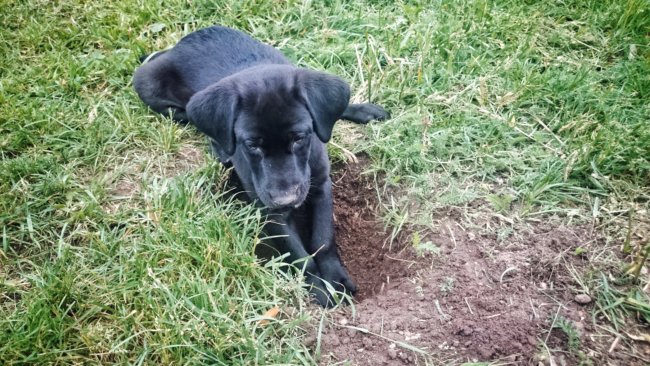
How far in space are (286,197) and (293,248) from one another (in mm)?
396

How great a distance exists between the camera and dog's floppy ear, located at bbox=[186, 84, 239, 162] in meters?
2.88

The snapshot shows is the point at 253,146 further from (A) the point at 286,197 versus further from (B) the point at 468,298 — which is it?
(B) the point at 468,298

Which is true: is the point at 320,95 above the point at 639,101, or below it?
above

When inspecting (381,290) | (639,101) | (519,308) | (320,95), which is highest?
(320,95)

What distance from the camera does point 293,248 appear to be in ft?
10.3

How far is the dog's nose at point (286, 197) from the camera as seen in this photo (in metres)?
2.85

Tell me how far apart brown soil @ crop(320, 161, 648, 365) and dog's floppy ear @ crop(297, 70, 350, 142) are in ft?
2.19

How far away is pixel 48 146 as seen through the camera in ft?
11.9

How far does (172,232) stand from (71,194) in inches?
30.5

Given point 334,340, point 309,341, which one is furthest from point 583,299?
point 309,341

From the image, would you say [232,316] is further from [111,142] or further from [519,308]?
[111,142]

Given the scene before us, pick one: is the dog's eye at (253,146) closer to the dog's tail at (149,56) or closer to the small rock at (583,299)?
the dog's tail at (149,56)

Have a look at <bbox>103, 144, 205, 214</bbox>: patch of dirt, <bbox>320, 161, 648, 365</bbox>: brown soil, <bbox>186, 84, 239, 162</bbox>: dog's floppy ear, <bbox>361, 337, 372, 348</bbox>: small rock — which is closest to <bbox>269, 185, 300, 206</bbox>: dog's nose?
<bbox>186, 84, 239, 162</bbox>: dog's floppy ear

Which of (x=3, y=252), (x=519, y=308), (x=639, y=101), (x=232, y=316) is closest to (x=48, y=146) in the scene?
(x=3, y=252)
